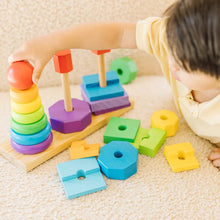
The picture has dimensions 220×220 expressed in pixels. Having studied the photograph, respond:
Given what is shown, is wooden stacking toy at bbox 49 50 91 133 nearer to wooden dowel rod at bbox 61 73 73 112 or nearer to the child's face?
wooden dowel rod at bbox 61 73 73 112

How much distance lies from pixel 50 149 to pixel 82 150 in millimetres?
70

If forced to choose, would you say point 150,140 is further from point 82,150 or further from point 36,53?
point 36,53

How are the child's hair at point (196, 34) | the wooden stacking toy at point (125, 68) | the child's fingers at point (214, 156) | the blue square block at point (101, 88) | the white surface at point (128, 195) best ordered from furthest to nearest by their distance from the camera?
the wooden stacking toy at point (125, 68), the blue square block at point (101, 88), the child's fingers at point (214, 156), the white surface at point (128, 195), the child's hair at point (196, 34)

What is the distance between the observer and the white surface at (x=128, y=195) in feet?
1.93

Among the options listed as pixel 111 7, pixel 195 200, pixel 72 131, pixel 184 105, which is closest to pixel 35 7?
pixel 111 7

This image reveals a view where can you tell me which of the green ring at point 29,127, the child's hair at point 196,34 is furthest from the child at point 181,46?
the green ring at point 29,127

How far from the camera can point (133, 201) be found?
61 cm

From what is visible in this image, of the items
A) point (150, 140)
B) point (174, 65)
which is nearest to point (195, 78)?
point (174, 65)

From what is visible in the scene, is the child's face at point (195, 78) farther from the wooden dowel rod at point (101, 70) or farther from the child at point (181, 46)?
the wooden dowel rod at point (101, 70)

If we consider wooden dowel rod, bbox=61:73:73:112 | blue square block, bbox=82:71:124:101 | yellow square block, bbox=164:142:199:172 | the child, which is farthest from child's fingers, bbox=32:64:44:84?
yellow square block, bbox=164:142:199:172

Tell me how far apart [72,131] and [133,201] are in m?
0.22

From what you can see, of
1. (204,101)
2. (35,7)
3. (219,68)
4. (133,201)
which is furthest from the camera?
(35,7)

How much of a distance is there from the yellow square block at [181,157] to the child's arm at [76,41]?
9.7 inches

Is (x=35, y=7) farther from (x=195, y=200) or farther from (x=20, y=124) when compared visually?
(x=195, y=200)
